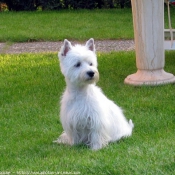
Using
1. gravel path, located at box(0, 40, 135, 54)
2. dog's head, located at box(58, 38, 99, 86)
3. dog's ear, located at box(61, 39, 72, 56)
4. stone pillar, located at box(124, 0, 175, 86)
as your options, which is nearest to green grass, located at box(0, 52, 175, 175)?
stone pillar, located at box(124, 0, 175, 86)

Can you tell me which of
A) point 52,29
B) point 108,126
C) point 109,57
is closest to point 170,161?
point 108,126

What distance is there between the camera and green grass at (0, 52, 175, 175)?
194 inches

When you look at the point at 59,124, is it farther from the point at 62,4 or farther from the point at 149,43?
the point at 62,4

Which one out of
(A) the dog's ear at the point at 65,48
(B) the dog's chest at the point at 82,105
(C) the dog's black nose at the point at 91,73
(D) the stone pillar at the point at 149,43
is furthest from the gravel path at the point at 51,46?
(C) the dog's black nose at the point at 91,73

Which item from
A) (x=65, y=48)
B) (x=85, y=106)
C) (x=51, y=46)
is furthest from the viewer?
(x=51, y=46)

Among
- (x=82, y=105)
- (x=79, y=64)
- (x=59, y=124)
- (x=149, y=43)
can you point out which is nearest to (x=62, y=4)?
(x=149, y=43)

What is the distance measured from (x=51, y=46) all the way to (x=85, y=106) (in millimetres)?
7773

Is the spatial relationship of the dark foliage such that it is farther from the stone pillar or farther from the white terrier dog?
the white terrier dog

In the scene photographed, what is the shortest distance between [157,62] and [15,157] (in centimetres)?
418

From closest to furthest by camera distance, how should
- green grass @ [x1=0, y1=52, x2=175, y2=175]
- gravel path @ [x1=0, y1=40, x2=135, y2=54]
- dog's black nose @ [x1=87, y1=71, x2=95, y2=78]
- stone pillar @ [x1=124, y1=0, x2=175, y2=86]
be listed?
1. green grass @ [x1=0, y1=52, x2=175, y2=175]
2. dog's black nose @ [x1=87, y1=71, x2=95, y2=78]
3. stone pillar @ [x1=124, y1=0, x2=175, y2=86]
4. gravel path @ [x1=0, y1=40, x2=135, y2=54]

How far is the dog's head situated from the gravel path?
645cm

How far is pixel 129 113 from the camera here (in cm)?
722

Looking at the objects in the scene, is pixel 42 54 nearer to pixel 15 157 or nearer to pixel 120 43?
pixel 120 43

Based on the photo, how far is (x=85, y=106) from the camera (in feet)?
18.9
